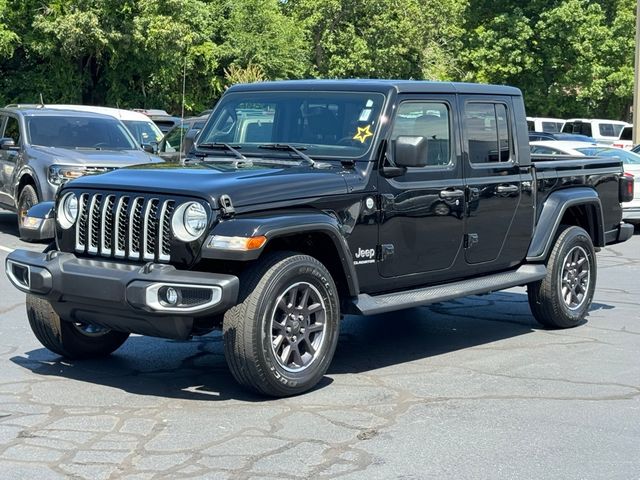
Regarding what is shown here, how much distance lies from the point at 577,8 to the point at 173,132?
31.8m

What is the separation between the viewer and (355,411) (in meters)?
6.25

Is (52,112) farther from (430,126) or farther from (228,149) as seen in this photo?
(430,126)

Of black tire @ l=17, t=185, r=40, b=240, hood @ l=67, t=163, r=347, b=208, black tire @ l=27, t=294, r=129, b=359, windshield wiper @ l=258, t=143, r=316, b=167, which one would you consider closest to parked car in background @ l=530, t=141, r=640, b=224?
black tire @ l=17, t=185, r=40, b=240

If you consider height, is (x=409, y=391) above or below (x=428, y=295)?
below

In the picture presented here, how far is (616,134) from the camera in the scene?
40688mm

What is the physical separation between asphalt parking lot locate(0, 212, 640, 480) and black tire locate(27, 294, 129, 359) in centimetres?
10

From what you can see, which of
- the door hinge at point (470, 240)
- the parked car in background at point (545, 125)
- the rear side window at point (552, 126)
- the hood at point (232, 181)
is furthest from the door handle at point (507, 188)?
the rear side window at point (552, 126)

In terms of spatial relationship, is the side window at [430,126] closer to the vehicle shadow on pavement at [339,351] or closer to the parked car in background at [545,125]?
the vehicle shadow on pavement at [339,351]

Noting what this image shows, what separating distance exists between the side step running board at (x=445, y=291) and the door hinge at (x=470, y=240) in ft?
0.90

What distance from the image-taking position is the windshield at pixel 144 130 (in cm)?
2034

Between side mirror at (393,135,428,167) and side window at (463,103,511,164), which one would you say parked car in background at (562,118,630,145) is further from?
side mirror at (393,135,428,167)

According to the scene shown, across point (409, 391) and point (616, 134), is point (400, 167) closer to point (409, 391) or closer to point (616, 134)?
point (409, 391)

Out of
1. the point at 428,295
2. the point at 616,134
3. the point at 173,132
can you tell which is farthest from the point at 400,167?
the point at 616,134

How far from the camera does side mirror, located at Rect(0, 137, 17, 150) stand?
48.6 ft
